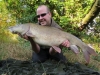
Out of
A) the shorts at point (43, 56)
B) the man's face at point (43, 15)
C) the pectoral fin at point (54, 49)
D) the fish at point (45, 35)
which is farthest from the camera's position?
the shorts at point (43, 56)

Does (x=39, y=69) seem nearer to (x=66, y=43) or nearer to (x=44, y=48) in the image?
(x=66, y=43)

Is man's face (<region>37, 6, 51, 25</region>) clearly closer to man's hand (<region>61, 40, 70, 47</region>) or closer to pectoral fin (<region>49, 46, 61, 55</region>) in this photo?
pectoral fin (<region>49, 46, 61, 55</region>)

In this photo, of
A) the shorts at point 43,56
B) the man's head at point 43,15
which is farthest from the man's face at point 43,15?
the shorts at point 43,56

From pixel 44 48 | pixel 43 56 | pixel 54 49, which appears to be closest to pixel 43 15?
pixel 54 49

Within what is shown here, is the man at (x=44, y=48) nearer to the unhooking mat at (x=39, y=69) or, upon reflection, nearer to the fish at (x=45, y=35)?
the unhooking mat at (x=39, y=69)

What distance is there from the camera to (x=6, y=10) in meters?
7.81

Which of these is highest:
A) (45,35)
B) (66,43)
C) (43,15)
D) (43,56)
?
(43,15)

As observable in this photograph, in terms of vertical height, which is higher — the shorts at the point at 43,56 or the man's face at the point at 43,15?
the man's face at the point at 43,15

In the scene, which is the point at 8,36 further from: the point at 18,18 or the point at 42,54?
the point at 42,54

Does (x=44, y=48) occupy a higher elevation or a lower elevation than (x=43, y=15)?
lower

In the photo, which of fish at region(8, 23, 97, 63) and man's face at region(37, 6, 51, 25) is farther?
man's face at region(37, 6, 51, 25)

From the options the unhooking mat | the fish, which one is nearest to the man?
the unhooking mat

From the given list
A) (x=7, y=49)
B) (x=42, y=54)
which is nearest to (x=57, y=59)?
(x=42, y=54)

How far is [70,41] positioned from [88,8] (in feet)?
11.6
